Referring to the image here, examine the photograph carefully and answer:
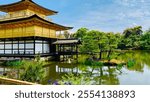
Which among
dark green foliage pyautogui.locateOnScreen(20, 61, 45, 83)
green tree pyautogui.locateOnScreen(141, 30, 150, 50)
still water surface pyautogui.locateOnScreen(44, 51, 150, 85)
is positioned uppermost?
green tree pyautogui.locateOnScreen(141, 30, 150, 50)

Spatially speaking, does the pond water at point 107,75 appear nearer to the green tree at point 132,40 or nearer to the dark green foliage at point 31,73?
the dark green foliage at point 31,73

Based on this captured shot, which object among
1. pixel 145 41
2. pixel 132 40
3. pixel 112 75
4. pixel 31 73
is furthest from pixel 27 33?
pixel 132 40

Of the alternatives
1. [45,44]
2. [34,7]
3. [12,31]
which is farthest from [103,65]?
Result: [34,7]

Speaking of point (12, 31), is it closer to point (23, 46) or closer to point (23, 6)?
point (23, 46)

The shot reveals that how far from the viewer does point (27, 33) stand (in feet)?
72.3

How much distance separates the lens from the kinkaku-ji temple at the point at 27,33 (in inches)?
872

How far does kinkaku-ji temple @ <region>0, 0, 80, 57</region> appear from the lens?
22.2m

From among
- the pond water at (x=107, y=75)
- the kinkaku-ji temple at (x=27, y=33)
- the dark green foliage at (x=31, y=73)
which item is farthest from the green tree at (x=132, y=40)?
the dark green foliage at (x=31, y=73)

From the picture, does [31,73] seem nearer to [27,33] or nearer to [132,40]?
[27,33]

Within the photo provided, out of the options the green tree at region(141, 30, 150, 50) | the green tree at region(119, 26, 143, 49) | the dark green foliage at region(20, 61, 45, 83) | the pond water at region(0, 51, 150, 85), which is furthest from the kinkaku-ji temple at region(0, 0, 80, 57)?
the green tree at region(141, 30, 150, 50)

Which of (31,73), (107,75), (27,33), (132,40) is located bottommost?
(107,75)

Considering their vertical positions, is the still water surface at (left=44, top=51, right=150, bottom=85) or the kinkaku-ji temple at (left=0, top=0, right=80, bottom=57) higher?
the kinkaku-ji temple at (left=0, top=0, right=80, bottom=57)

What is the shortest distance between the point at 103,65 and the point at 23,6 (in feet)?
37.6

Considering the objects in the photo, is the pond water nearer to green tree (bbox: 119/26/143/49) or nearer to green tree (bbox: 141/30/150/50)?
green tree (bbox: 141/30/150/50)
